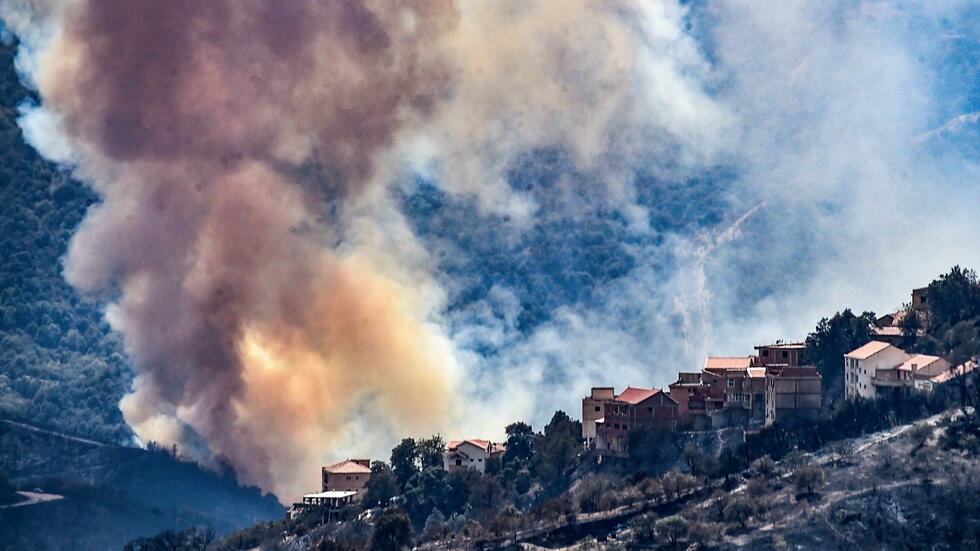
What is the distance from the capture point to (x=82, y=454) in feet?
629

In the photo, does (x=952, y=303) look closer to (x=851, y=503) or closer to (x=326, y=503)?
(x=851, y=503)

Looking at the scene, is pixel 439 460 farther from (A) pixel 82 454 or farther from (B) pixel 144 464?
(A) pixel 82 454

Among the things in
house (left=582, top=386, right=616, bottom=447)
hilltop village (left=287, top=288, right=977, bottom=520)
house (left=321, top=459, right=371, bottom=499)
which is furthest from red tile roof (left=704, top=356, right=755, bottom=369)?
house (left=321, top=459, right=371, bottom=499)

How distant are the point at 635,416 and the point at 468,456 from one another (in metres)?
16.6

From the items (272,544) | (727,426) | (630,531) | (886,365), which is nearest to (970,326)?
(886,365)

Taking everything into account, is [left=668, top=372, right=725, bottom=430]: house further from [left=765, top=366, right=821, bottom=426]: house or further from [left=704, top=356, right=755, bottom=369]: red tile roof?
[left=765, top=366, right=821, bottom=426]: house

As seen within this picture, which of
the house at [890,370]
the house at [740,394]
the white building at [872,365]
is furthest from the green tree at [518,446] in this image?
the house at [890,370]

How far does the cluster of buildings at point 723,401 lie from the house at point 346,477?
1998 cm

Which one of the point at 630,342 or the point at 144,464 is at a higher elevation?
the point at 630,342

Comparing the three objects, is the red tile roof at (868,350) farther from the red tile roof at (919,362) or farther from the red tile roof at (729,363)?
the red tile roof at (729,363)

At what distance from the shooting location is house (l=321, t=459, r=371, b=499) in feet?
503

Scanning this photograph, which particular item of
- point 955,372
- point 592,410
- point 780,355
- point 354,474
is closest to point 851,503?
point 955,372

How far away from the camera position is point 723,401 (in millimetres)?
141750

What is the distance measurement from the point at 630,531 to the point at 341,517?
97.8 feet
